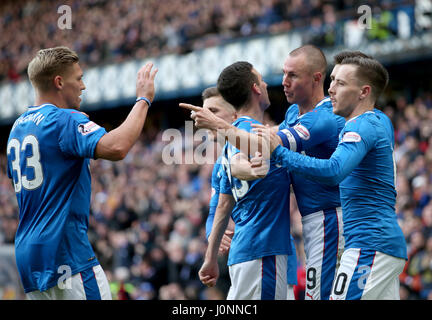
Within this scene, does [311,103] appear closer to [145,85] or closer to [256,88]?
[256,88]

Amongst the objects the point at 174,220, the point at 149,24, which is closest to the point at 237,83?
the point at 174,220

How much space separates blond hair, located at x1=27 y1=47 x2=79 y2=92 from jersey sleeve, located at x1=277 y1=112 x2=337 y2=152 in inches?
61.8

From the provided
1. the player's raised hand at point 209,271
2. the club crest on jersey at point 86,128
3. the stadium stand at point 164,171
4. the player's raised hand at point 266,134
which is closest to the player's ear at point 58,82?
the club crest on jersey at point 86,128

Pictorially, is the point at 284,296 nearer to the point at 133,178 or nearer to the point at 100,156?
the point at 100,156

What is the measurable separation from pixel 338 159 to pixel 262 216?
871 mm

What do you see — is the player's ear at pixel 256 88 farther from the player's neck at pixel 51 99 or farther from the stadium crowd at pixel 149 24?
the stadium crowd at pixel 149 24

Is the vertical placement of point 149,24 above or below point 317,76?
above

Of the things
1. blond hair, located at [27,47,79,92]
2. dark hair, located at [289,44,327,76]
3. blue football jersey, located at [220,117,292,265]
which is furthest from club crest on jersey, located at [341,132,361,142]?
blond hair, located at [27,47,79,92]

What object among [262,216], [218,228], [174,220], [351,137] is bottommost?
[174,220]

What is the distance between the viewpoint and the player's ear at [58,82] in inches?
161

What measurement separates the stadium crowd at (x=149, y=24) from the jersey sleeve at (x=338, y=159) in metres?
13.0

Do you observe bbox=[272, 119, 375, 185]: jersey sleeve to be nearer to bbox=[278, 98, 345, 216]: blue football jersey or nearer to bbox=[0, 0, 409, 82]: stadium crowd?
bbox=[278, 98, 345, 216]: blue football jersey

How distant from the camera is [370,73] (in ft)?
14.0

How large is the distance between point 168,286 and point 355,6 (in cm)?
994
